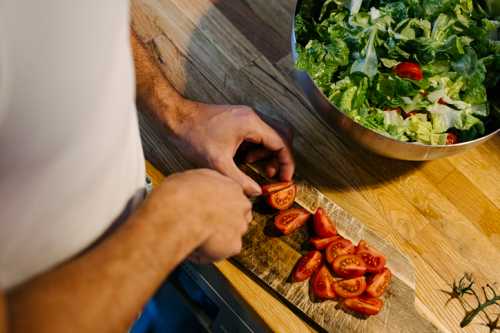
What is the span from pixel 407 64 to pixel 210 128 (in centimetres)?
50

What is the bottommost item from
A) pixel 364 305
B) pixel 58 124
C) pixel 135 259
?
pixel 364 305

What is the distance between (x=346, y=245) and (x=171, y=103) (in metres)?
0.51

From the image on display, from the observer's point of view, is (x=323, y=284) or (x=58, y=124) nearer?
(x=58, y=124)

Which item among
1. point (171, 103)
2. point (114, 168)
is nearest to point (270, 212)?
point (171, 103)

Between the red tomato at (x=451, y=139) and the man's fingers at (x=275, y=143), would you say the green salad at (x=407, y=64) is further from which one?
the man's fingers at (x=275, y=143)

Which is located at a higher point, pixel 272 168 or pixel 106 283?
pixel 106 283

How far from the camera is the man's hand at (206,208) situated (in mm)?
831

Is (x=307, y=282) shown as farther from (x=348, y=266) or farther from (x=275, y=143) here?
(x=275, y=143)

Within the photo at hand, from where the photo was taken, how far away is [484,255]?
1147 millimetres

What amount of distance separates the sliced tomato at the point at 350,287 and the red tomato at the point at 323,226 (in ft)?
A: 0.36

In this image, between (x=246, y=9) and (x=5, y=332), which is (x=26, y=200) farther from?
(x=246, y=9)

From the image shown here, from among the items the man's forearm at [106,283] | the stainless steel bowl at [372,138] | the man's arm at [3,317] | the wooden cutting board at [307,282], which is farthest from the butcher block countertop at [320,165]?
the man's arm at [3,317]

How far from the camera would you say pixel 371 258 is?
108 centimetres

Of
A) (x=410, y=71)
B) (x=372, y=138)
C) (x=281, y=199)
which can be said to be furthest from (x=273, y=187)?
(x=410, y=71)
